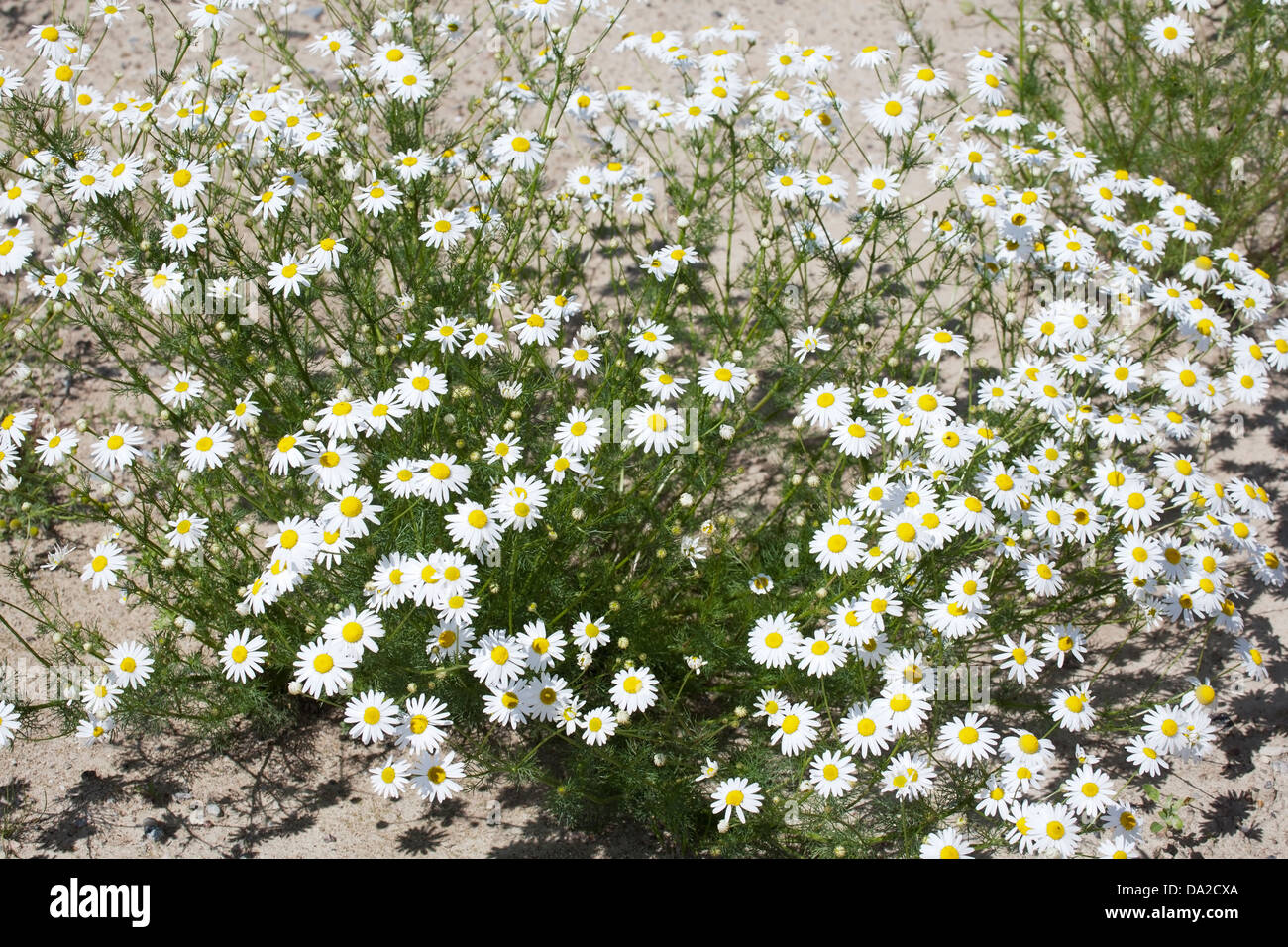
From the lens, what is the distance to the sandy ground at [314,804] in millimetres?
3545

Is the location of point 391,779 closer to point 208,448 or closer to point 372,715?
point 372,715

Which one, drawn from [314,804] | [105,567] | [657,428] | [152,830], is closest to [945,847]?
[657,428]

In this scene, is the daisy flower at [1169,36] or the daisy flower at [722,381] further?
the daisy flower at [1169,36]

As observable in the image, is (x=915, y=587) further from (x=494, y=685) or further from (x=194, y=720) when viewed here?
(x=194, y=720)

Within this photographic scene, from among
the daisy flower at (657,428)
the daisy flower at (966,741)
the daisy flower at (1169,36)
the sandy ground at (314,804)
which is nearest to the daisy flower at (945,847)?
the daisy flower at (966,741)

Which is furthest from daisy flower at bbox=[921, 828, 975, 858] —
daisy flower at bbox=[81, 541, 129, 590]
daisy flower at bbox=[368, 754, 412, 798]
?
daisy flower at bbox=[81, 541, 129, 590]

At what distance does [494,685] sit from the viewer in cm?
319

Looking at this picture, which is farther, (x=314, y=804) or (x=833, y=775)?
(x=314, y=804)

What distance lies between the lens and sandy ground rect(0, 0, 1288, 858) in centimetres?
354

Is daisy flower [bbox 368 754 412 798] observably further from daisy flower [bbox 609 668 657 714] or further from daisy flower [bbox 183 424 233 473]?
daisy flower [bbox 183 424 233 473]

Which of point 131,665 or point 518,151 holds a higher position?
point 518,151

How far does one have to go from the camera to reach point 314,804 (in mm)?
3662

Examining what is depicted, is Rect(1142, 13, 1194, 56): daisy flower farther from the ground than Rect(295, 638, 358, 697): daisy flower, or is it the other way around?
Rect(1142, 13, 1194, 56): daisy flower

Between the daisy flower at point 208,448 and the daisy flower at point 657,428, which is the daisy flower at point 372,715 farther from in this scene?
the daisy flower at point 657,428
